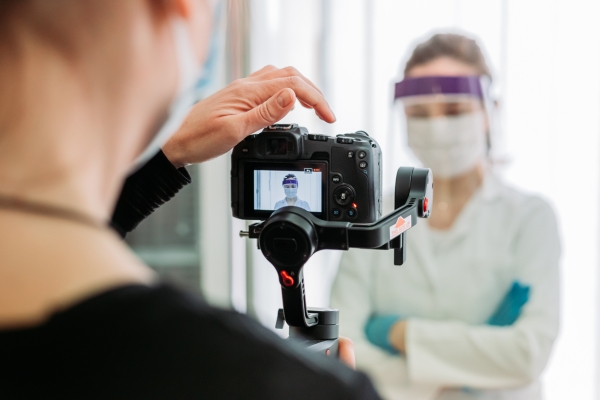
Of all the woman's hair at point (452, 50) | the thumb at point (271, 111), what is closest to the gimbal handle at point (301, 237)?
the thumb at point (271, 111)

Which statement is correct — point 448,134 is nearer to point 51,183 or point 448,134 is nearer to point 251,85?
point 251,85

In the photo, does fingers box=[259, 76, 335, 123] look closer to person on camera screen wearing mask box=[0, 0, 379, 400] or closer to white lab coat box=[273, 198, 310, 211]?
white lab coat box=[273, 198, 310, 211]

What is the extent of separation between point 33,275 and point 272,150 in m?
0.45

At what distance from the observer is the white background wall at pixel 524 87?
1.51 m

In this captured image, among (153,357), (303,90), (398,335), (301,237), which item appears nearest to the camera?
(153,357)

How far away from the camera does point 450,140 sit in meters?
1.59

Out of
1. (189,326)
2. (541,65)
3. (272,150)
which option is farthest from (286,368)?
(541,65)

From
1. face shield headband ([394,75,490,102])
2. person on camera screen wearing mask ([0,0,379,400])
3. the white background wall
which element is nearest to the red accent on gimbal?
person on camera screen wearing mask ([0,0,379,400])

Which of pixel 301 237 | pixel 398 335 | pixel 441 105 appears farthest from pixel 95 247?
pixel 441 105

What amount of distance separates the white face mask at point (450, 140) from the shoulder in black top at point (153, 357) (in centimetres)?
134

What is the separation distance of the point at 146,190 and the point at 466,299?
1089 mm

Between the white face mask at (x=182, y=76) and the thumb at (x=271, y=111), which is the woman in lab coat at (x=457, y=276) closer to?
the thumb at (x=271, y=111)

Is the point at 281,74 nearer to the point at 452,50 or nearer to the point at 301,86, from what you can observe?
the point at 301,86

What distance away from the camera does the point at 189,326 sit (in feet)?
1.01
